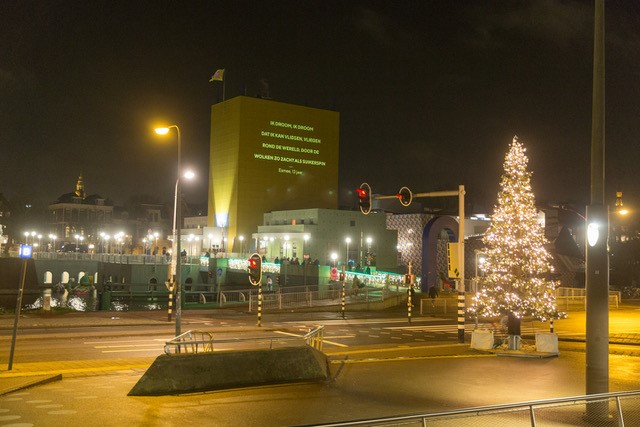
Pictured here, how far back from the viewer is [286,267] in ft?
218

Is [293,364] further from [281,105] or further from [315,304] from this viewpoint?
[281,105]

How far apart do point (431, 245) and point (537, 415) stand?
38959 millimetres

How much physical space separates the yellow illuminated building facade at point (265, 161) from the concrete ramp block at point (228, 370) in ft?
307

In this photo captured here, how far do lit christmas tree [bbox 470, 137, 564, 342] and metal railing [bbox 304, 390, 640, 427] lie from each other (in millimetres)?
14241

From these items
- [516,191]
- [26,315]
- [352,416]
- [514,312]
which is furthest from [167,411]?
[26,315]

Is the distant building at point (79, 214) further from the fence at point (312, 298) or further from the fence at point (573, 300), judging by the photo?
the fence at point (573, 300)

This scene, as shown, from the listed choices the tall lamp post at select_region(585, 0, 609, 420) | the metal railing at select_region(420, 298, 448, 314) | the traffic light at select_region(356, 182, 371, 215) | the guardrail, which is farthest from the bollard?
the tall lamp post at select_region(585, 0, 609, 420)

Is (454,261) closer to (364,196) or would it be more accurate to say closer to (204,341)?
(364,196)

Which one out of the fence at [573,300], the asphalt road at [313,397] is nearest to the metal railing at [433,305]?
the fence at [573,300]

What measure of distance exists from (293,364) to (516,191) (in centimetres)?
1232

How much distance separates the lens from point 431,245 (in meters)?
47.8

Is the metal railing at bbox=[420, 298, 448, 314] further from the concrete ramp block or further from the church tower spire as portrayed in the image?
the church tower spire

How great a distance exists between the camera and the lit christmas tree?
77.8 feet

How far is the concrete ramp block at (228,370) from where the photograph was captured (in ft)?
46.0
